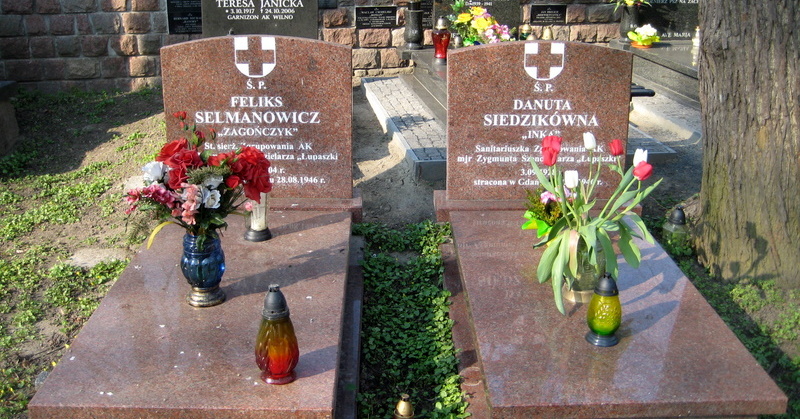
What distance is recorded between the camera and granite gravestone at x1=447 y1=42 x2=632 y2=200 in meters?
5.20

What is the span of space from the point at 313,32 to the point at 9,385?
4.94 metres

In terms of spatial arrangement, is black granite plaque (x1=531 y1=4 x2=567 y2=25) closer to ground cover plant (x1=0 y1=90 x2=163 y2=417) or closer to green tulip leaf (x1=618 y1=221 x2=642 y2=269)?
ground cover plant (x1=0 y1=90 x2=163 y2=417)

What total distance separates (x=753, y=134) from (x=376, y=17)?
5.93 metres

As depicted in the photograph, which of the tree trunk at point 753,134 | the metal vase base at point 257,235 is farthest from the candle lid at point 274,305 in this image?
the tree trunk at point 753,134

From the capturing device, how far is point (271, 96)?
5.25 meters

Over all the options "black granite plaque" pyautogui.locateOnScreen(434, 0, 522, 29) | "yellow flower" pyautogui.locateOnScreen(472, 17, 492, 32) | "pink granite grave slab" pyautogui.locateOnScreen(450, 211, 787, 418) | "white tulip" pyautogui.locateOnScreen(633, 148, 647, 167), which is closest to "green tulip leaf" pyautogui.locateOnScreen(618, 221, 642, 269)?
"pink granite grave slab" pyautogui.locateOnScreen(450, 211, 787, 418)

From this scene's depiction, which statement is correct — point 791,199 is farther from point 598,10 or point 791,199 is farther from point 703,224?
point 598,10

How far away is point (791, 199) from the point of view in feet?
15.3

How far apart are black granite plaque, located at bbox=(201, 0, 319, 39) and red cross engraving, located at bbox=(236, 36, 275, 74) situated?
9.35 feet

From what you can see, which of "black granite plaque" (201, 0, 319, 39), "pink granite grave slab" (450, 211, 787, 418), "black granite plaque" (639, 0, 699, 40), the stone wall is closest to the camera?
"pink granite grave slab" (450, 211, 787, 418)

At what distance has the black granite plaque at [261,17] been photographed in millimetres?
7980

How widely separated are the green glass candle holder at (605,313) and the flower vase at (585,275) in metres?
0.29

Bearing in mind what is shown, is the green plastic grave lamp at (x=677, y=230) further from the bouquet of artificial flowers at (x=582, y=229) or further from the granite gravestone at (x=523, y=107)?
the bouquet of artificial flowers at (x=582, y=229)

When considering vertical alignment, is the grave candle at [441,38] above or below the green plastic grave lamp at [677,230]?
above
